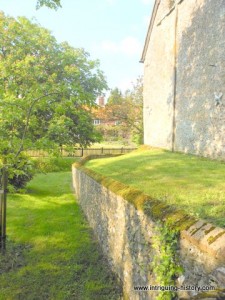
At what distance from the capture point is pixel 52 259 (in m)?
6.86

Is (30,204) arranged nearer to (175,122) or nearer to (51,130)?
(51,130)

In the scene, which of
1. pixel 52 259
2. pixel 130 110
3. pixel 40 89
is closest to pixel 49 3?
pixel 40 89

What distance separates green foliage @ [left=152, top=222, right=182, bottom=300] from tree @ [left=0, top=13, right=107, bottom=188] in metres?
4.15

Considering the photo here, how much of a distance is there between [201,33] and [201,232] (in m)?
10.9

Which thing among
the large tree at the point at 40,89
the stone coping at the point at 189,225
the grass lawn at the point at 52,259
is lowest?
the grass lawn at the point at 52,259

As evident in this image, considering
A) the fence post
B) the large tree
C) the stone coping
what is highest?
the large tree

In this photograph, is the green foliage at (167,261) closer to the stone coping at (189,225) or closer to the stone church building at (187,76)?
the stone coping at (189,225)

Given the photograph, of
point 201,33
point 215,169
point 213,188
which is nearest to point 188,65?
point 201,33

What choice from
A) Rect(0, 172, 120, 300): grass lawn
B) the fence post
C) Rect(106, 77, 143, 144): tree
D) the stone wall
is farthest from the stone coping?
Rect(106, 77, 143, 144): tree

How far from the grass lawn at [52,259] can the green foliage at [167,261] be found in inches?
88.3

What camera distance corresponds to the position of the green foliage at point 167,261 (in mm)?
3271

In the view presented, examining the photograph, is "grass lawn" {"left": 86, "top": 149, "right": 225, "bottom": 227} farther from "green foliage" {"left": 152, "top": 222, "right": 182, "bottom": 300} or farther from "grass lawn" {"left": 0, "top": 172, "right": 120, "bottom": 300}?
"grass lawn" {"left": 0, "top": 172, "right": 120, "bottom": 300}

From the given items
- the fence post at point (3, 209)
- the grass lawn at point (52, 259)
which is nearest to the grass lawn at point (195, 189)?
the grass lawn at point (52, 259)

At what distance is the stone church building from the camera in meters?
10.4
